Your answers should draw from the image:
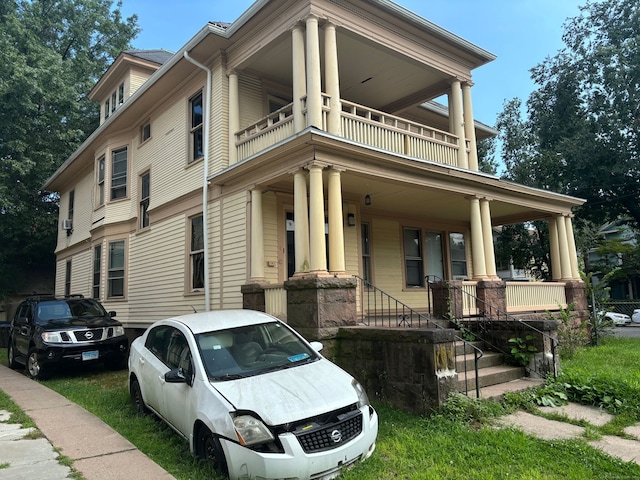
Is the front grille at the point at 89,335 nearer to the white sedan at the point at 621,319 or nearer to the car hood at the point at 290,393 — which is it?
the car hood at the point at 290,393

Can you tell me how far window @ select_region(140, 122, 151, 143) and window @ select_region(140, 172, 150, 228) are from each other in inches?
47.0

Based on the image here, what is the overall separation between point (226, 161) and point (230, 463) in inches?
315

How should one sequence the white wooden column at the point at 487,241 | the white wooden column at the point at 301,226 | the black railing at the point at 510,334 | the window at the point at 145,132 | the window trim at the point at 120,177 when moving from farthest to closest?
the window trim at the point at 120,177, the window at the point at 145,132, the white wooden column at the point at 487,241, the white wooden column at the point at 301,226, the black railing at the point at 510,334

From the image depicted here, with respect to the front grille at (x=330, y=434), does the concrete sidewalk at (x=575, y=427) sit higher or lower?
lower

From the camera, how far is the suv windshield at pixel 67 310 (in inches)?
424

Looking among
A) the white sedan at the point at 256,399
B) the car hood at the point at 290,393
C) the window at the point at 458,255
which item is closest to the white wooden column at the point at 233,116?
the white sedan at the point at 256,399

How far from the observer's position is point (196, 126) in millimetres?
12320

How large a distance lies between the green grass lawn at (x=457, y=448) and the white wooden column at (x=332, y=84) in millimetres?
5055

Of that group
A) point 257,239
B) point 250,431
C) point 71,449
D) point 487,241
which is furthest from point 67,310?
point 487,241

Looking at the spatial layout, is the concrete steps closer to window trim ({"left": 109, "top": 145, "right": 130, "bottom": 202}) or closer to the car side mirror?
the car side mirror

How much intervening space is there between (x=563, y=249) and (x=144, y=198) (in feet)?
42.2

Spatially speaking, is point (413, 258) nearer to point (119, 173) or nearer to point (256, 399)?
point (119, 173)

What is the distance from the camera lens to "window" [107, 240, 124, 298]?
1529 cm

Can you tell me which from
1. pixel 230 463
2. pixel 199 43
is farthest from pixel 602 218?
pixel 230 463
